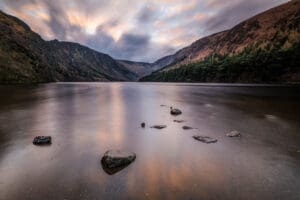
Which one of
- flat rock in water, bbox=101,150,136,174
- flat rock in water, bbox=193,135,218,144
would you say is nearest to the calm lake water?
flat rock in water, bbox=101,150,136,174

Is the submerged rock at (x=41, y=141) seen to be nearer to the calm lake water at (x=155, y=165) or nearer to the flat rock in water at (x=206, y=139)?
the calm lake water at (x=155, y=165)

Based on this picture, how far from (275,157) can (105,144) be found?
36.6ft

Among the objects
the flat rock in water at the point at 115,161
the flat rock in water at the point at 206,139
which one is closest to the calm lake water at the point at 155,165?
the flat rock in water at the point at 115,161

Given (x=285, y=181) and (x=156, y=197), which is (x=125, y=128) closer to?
(x=156, y=197)

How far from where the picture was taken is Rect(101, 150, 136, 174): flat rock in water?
905cm

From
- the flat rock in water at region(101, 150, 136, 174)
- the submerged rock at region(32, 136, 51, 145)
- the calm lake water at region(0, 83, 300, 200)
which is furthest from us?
the submerged rock at region(32, 136, 51, 145)

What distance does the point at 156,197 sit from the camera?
6.77 meters

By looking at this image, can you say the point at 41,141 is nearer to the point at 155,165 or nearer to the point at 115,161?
the point at 115,161

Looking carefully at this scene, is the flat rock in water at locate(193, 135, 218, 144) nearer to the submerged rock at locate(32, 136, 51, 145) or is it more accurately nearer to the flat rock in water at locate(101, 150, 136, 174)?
the flat rock in water at locate(101, 150, 136, 174)

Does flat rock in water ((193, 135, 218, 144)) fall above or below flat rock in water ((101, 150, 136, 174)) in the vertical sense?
below

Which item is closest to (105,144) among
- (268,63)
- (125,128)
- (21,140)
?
(125,128)

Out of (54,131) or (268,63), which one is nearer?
(54,131)

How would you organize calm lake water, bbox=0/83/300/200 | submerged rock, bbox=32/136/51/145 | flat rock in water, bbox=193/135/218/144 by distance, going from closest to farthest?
calm lake water, bbox=0/83/300/200, submerged rock, bbox=32/136/51/145, flat rock in water, bbox=193/135/218/144

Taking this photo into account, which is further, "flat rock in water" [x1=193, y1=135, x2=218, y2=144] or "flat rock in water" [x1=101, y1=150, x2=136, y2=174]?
"flat rock in water" [x1=193, y1=135, x2=218, y2=144]
